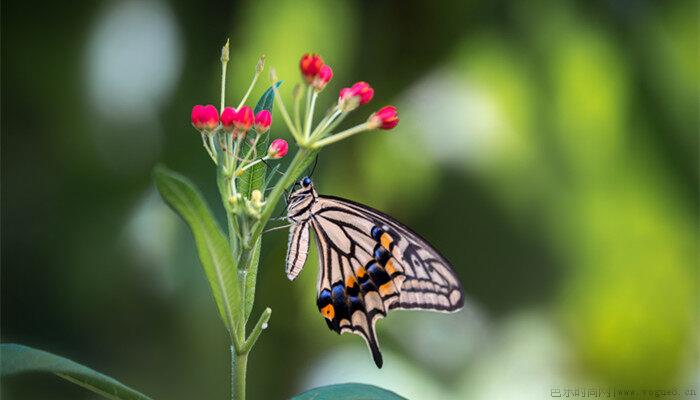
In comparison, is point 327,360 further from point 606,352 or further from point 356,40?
point 356,40

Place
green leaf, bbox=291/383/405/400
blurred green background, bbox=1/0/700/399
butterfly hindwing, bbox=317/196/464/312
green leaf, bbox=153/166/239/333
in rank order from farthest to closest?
blurred green background, bbox=1/0/700/399
butterfly hindwing, bbox=317/196/464/312
green leaf, bbox=291/383/405/400
green leaf, bbox=153/166/239/333

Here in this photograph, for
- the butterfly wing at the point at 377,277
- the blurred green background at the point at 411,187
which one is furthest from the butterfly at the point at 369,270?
the blurred green background at the point at 411,187

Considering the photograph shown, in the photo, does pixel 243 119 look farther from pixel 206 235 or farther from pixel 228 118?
pixel 206 235

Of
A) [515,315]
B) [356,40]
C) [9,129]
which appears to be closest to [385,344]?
[515,315]

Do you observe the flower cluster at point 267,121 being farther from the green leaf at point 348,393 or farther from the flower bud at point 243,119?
the green leaf at point 348,393

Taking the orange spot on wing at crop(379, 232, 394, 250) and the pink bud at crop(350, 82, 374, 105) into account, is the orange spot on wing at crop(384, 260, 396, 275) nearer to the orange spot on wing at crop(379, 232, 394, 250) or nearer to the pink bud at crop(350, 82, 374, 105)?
the orange spot on wing at crop(379, 232, 394, 250)

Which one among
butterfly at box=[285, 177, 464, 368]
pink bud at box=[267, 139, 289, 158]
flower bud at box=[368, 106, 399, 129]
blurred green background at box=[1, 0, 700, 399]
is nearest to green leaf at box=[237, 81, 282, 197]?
pink bud at box=[267, 139, 289, 158]
